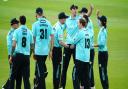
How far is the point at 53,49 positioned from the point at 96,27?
12.3m

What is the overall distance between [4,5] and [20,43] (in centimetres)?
1864

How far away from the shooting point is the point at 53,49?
1493cm

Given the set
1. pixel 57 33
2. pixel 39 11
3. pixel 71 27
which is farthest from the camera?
pixel 71 27

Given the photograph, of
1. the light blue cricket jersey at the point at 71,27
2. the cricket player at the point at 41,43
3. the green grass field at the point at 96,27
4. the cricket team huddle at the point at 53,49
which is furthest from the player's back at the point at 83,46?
the green grass field at the point at 96,27

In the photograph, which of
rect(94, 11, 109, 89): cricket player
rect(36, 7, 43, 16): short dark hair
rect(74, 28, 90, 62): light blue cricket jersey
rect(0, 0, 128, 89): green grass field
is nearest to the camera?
rect(74, 28, 90, 62): light blue cricket jersey

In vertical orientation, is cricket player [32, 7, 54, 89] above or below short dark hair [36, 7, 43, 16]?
below

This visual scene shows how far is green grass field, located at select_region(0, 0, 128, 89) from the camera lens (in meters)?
17.6

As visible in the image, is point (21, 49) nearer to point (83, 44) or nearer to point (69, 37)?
point (83, 44)

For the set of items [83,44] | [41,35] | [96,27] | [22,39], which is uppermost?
[96,27]

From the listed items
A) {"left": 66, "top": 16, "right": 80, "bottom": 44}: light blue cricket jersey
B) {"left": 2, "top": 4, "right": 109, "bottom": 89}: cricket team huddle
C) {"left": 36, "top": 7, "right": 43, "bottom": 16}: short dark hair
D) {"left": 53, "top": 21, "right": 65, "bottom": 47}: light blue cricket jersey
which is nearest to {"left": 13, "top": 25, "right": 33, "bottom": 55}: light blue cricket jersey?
{"left": 2, "top": 4, "right": 109, "bottom": 89}: cricket team huddle

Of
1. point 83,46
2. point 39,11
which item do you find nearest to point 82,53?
point 83,46

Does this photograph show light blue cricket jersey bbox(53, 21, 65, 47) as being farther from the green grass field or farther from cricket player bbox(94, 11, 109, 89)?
the green grass field

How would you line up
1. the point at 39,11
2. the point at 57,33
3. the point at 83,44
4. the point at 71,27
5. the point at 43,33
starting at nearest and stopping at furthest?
the point at 83,44
the point at 39,11
the point at 43,33
the point at 57,33
the point at 71,27

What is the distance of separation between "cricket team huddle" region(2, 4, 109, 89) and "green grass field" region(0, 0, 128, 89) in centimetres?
143
